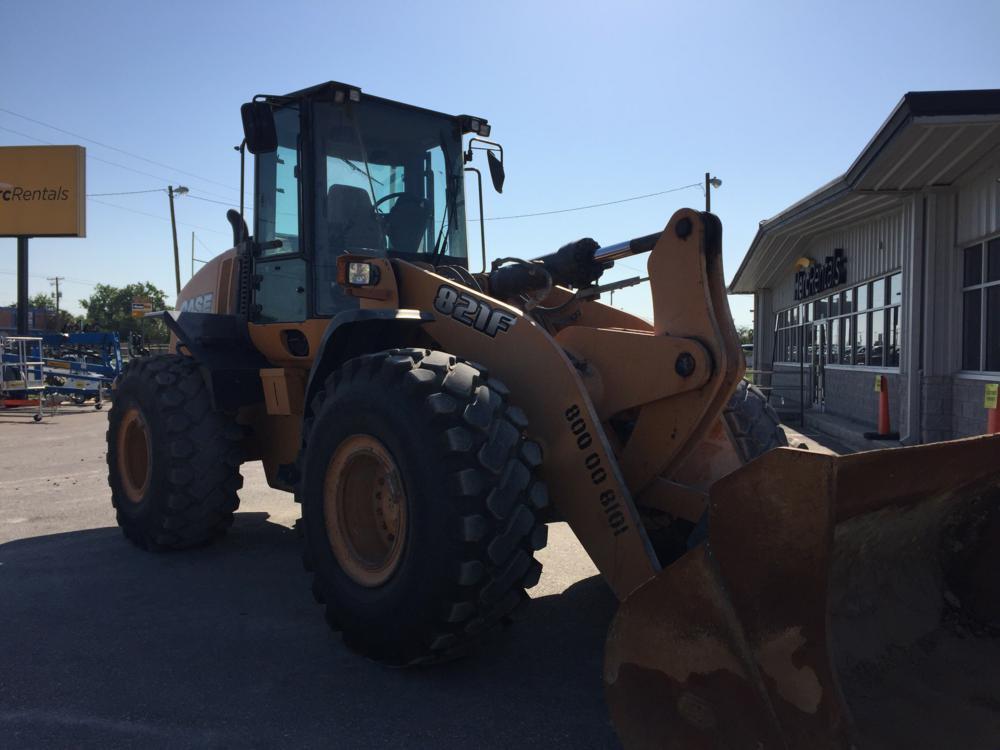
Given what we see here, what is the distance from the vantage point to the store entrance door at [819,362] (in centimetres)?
1902

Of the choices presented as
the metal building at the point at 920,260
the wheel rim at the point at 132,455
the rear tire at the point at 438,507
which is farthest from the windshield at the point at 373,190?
the metal building at the point at 920,260

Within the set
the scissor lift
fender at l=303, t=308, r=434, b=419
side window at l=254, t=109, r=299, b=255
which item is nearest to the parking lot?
fender at l=303, t=308, r=434, b=419

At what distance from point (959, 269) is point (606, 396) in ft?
31.4

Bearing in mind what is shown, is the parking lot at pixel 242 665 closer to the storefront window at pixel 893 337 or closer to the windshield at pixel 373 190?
the windshield at pixel 373 190

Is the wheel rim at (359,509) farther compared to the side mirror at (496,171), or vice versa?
the side mirror at (496,171)

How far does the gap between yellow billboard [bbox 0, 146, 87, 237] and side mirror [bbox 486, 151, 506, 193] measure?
91.2 feet

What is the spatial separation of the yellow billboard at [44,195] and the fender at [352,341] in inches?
1130

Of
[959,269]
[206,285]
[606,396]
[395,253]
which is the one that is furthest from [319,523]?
[959,269]

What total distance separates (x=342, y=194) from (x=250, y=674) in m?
2.88

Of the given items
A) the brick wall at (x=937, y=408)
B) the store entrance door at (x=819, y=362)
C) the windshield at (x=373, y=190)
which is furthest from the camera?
the store entrance door at (x=819, y=362)

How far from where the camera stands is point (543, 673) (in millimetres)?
3660

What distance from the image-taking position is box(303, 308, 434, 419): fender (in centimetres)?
422

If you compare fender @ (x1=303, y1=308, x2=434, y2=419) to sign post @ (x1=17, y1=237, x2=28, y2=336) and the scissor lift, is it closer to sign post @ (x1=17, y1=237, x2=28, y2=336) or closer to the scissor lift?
the scissor lift

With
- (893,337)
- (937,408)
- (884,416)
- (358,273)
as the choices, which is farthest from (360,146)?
(893,337)
